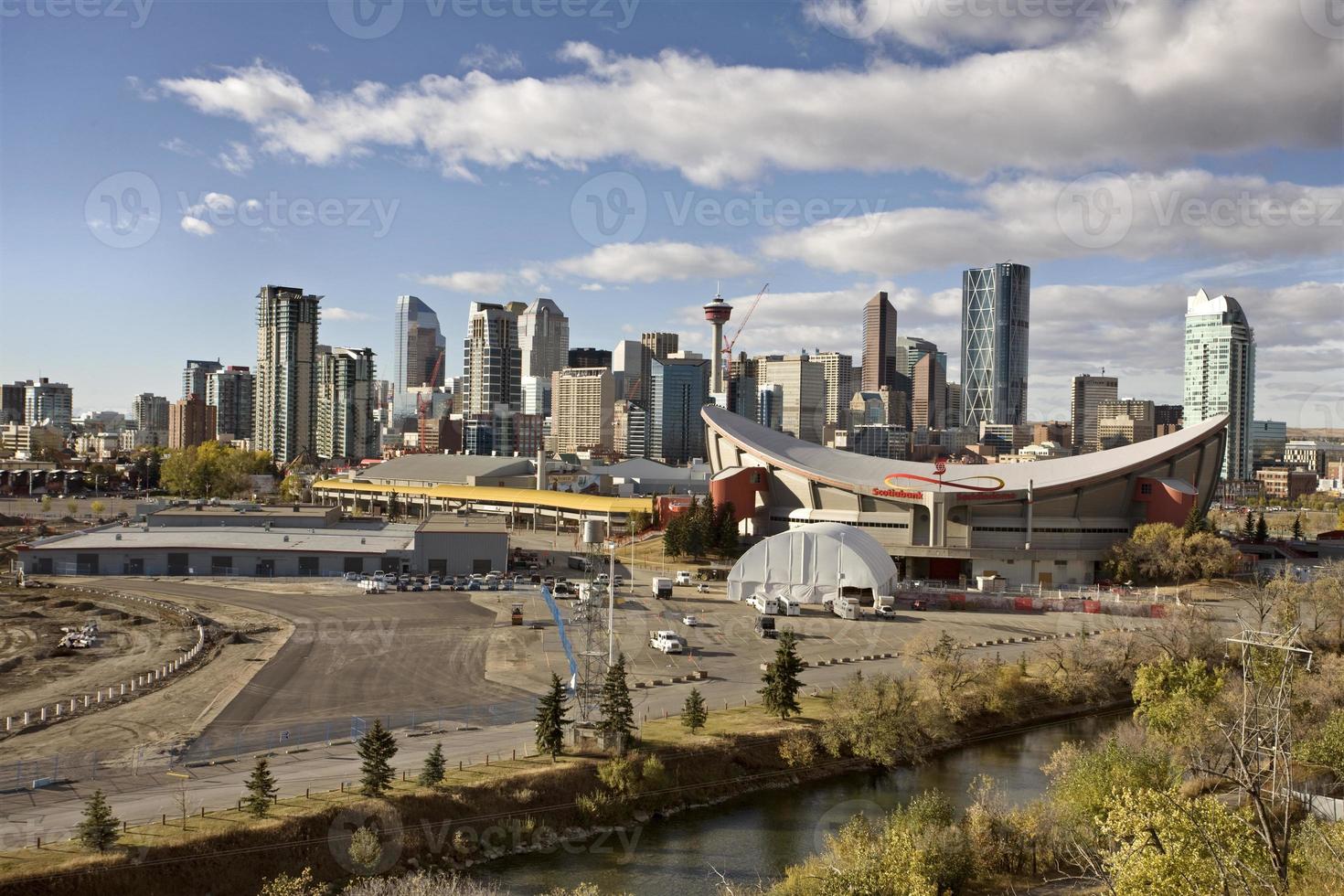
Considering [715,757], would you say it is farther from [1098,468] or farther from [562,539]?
[562,539]

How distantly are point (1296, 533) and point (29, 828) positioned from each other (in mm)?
88448

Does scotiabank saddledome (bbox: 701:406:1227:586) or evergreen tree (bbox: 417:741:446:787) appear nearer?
evergreen tree (bbox: 417:741:446:787)

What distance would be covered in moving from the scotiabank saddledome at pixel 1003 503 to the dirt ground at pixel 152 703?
34.4m

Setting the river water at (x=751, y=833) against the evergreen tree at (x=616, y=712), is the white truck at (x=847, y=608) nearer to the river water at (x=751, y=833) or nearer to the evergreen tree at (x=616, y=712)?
the river water at (x=751, y=833)

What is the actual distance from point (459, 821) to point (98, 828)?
748 centimetres

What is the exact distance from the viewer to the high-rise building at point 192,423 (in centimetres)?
18512

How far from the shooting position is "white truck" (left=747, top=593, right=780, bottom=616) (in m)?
48.2

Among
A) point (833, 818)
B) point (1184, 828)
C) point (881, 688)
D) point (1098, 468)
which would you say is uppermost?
point (1098, 468)

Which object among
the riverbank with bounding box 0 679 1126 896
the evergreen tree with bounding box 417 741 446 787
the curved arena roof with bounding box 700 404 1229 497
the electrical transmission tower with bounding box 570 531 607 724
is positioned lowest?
the riverbank with bounding box 0 679 1126 896

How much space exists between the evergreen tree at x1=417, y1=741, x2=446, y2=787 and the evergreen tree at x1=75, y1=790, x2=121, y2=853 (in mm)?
6499

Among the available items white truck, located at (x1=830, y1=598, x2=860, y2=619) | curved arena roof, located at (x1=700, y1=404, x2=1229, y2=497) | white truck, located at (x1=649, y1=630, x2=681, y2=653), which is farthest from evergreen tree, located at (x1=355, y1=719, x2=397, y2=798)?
curved arena roof, located at (x1=700, y1=404, x2=1229, y2=497)

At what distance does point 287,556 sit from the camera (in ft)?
188

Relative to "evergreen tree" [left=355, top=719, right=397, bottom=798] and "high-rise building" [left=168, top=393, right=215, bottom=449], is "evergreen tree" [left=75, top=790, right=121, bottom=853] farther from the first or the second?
"high-rise building" [left=168, top=393, right=215, bottom=449]

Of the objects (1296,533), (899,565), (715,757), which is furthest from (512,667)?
(1296,533)
